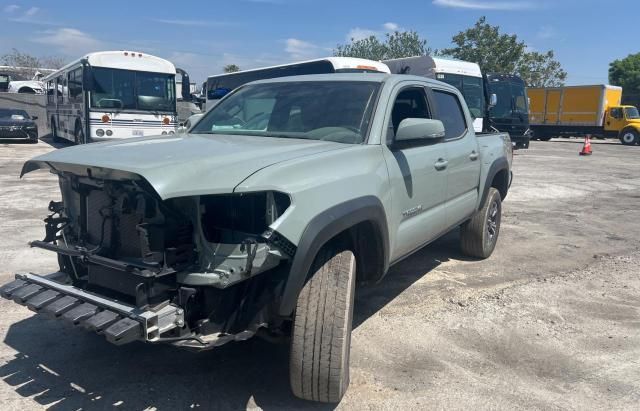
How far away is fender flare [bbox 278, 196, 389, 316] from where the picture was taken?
2.65 metres

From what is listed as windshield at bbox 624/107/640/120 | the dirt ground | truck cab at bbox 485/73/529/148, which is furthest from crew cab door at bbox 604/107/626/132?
the dirt ground

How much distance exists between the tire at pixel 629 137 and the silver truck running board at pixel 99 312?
32980 millimetres

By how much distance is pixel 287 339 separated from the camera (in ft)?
9.90

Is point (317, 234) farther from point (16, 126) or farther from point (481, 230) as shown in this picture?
point (16, 126)

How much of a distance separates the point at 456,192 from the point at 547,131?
3133cm

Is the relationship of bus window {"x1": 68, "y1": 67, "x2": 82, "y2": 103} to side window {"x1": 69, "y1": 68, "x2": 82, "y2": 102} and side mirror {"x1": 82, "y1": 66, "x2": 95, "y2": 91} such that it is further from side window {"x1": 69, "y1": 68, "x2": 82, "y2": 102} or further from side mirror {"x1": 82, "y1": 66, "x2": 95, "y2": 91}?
side mirror {"x1": 82, "y1": 66, "x2": 95, "y2": 91}

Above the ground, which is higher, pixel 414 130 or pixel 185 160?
pixel 414 130

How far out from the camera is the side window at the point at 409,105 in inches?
166

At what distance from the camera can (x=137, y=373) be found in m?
3.36

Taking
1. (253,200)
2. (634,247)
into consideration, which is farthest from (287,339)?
(634,247)

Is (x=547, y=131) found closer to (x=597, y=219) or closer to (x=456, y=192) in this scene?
(x=597, y=219)

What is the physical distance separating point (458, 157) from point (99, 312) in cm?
334

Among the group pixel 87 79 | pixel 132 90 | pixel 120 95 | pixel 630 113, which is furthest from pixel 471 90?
pixel 630 113

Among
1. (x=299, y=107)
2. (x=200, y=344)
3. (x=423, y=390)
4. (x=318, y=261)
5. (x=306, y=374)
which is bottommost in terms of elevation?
(x=423, y=390)
